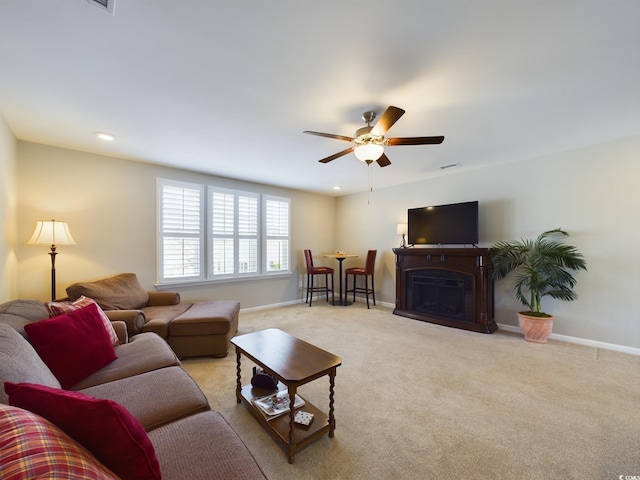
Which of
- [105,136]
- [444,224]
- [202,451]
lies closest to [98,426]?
[202,451]

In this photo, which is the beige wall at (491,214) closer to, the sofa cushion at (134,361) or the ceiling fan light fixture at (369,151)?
the sofa cushion at (134,361)

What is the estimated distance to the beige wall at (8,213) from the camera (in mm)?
2438

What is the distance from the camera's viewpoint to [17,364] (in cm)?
109

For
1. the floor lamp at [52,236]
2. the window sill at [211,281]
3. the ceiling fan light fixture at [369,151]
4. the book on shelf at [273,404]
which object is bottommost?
the book on shelf at [273,404]

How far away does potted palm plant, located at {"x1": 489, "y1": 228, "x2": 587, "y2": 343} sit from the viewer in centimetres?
320

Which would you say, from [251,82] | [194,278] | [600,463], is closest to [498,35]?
[251,82]

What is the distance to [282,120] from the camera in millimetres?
2498

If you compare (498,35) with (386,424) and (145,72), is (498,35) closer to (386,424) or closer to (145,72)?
(145,72)

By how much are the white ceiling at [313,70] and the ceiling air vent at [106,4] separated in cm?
4

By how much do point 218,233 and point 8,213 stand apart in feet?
7.51

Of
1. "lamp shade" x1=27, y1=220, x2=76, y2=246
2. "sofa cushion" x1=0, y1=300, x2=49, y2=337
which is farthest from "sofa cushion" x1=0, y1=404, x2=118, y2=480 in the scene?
"lamp shade" x1=27, y1=220, x2=76, y2=246

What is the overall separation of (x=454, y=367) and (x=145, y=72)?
367cm

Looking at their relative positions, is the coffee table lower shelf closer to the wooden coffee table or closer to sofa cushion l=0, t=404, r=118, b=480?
the wooden coffee table

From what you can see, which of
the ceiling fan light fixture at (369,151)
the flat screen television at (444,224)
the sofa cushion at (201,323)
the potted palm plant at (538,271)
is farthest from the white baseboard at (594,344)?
the sofa cushion at (201,323)
